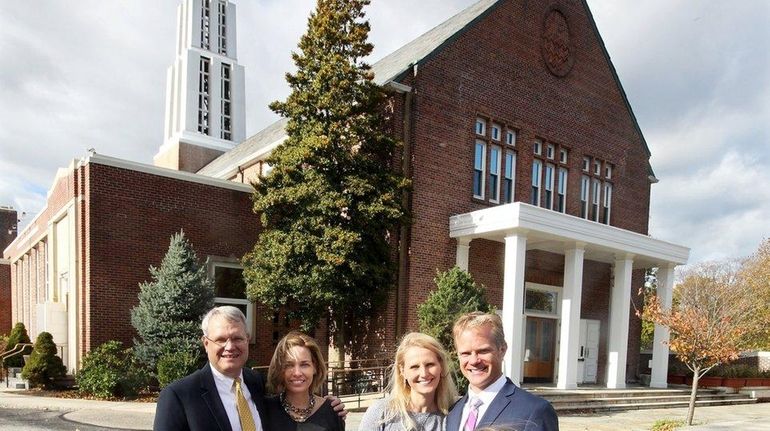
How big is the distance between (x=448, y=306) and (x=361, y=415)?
2977 millimetres

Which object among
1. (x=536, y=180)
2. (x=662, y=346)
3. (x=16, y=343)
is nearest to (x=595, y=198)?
(x=536, y=180)

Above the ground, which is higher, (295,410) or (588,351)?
(588,351)

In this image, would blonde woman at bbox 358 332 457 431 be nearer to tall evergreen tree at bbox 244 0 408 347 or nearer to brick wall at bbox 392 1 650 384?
tall evergreen tree at bbox 244 0 408 347

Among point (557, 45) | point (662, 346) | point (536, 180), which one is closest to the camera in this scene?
point (536, 180)

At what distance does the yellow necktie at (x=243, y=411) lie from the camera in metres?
2.72

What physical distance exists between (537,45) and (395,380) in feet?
51.0

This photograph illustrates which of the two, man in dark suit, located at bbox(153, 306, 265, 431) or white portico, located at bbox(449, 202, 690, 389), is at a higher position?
white portico, located at bbox(449, 202, 690, 389)

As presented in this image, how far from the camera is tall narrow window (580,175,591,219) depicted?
58.6 ft

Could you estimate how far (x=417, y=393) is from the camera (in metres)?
2.87

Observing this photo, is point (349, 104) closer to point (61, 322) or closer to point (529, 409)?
point (61, 322)

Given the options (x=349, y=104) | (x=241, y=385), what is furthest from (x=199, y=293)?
(x=241, y=385)

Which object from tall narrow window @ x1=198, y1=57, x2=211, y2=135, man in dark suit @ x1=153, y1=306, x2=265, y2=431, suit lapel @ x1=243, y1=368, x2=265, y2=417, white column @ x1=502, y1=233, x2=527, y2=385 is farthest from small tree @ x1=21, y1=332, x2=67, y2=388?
tall narrow window @ x1=198, y1=57, x2=211, y2=135

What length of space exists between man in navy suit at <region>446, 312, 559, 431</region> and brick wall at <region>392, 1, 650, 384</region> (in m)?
10.6

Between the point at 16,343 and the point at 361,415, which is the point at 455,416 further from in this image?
the point at 16,343
